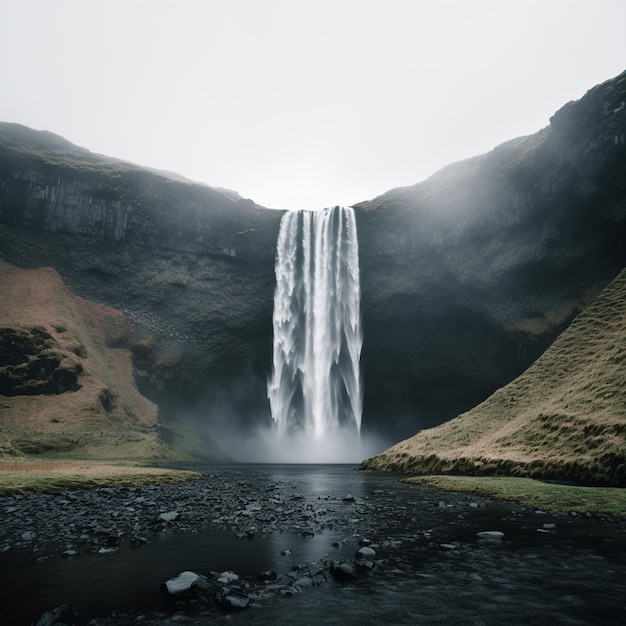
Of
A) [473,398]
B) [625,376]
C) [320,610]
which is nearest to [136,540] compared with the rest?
[320,610]

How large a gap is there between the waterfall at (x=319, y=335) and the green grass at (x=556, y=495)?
37.0 m

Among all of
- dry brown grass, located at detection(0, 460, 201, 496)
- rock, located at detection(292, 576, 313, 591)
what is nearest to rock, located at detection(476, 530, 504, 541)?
rock, located at detection(292, 576, 313, 591)

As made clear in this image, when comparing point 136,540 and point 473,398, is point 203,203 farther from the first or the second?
point 136,540

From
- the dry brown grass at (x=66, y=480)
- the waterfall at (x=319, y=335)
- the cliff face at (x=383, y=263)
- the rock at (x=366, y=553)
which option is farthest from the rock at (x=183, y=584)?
the cliff face at (x=383, y=263)

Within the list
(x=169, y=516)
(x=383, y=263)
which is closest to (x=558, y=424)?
(x=169, y=516)

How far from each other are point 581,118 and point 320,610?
54.8 m

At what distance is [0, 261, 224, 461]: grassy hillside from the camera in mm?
40219

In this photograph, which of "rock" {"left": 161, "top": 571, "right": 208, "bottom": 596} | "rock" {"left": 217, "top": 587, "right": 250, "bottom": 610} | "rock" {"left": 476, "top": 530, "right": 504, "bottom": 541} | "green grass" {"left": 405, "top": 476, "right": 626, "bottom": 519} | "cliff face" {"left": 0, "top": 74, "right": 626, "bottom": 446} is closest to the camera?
"rock" {"left": 217, "top": 587, "right": 250, "bottom": 610}

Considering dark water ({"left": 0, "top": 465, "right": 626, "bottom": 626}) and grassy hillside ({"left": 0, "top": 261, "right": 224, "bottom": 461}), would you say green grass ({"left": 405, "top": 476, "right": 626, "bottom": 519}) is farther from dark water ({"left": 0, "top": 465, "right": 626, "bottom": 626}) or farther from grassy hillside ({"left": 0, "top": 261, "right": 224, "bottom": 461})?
grassy hillside ({"left": 0, "top": 261, "right": 224, "bottom": 461})

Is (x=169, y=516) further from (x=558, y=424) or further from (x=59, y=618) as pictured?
(x=558, y=424)

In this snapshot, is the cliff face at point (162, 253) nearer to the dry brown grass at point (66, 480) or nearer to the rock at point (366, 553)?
the dry brown grass at point (66, 480)

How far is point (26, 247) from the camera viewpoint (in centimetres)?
6153

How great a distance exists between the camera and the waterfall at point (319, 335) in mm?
54875

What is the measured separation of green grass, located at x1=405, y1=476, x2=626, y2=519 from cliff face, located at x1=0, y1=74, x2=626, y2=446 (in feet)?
126
